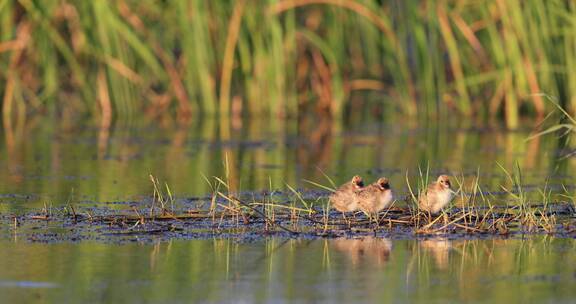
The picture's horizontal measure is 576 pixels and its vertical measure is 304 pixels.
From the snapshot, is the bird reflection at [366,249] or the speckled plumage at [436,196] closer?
the bird reflection at [366,249]

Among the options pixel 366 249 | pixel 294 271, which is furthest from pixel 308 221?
pixel 294 271

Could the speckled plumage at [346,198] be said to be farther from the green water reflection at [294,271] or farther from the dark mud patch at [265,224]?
the green water reflection at [294,271]

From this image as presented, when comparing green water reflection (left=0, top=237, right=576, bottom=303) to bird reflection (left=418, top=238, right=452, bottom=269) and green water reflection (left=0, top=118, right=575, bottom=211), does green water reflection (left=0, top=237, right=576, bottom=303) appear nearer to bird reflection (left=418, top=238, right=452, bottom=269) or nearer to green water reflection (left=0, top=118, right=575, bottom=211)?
bird reflection (left=418, top=238, right=452, bottom=269)

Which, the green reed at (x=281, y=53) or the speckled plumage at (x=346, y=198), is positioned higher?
the green reed at (x=281, y=53)

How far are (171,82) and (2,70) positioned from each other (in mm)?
2582

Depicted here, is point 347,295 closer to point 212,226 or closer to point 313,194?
point 212,226

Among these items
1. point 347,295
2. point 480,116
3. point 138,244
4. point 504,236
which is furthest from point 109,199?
point 480,116

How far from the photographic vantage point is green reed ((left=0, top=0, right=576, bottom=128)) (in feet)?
57.1

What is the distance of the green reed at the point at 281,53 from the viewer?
17406 millimetres

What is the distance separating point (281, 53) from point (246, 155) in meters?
3.66

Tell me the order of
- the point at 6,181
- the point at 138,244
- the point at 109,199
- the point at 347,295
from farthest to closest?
the point at 6,181 → the point at 109,199 → the point at 138,244 → the point at 347,295

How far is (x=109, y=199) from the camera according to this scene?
10.3 meters

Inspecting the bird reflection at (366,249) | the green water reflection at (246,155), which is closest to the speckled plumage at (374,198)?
the bird reflection at (366,249)

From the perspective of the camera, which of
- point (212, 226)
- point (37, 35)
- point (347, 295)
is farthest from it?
point (37, 35)
